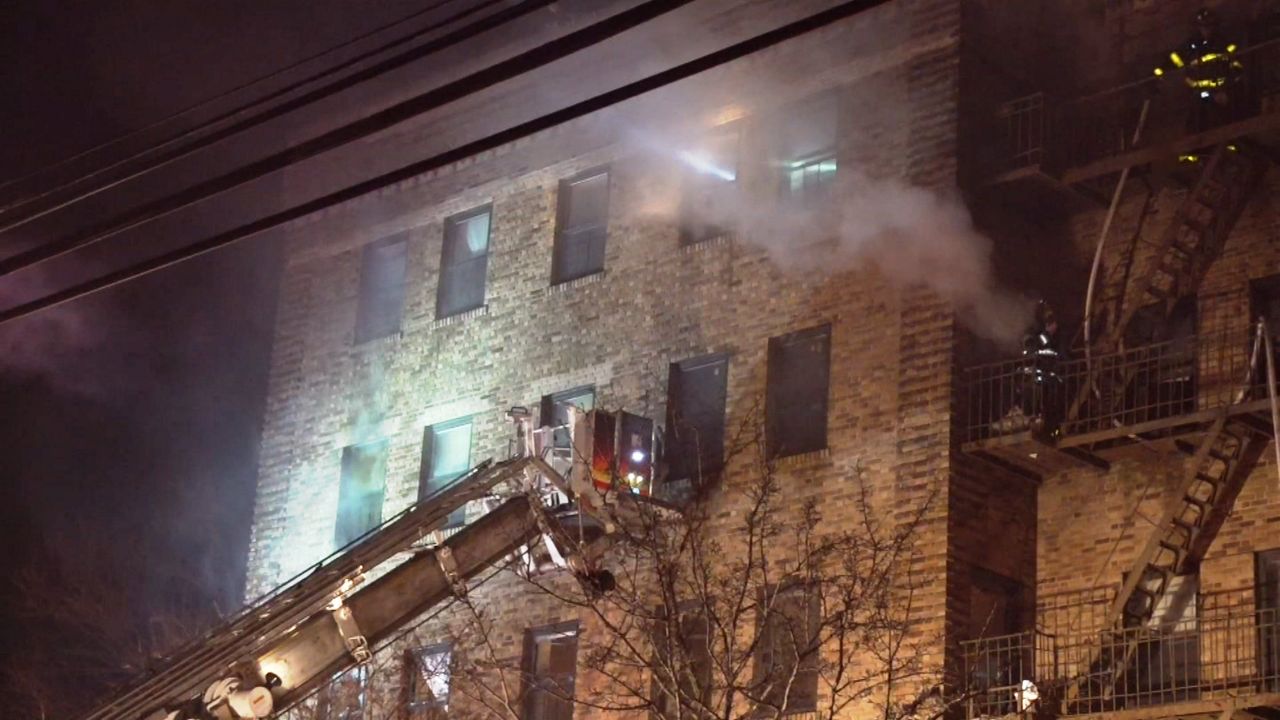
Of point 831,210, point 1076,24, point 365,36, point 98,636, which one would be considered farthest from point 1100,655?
point 98,636

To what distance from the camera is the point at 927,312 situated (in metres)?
18.7

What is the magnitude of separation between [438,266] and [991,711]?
9862 millimetres

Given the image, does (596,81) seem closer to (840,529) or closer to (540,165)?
(540,165)

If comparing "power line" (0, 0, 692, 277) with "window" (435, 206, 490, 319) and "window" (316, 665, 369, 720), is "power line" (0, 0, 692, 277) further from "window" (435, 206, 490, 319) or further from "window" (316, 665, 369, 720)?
"window" (435, 206, 490, 319)

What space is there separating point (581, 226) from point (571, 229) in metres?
0.16

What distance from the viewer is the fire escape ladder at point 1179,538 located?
54.5 ft

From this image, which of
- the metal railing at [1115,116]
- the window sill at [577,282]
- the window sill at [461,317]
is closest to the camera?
the metal railing at [1115,116]

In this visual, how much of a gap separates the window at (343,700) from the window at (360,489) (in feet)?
7.62

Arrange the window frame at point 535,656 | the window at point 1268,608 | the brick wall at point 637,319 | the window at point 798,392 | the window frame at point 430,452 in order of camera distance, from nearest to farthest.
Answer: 1. the window at point 1268,608
2. the brick wall at point 637,319
3. the window at point 798,392
4. the window frame at point 535,656
5. the window frame at point 430,452

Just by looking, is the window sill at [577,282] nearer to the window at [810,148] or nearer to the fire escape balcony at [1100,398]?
the window at [810,148]

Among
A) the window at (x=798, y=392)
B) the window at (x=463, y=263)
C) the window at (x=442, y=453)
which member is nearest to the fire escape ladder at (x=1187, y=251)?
the window at (x=798, y=392)

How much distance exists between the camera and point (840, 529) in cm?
1852

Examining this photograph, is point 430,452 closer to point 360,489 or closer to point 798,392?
point 360,489

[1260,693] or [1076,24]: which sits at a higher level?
[1076,24]
